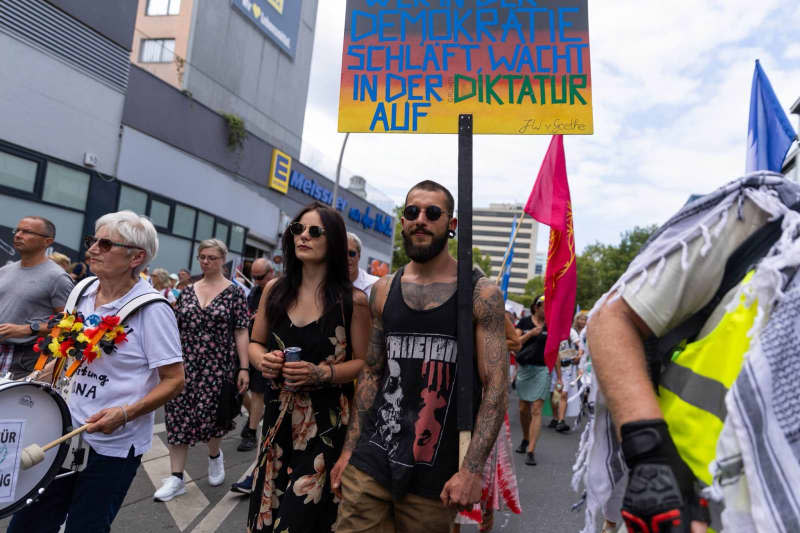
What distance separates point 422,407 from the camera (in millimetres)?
2592

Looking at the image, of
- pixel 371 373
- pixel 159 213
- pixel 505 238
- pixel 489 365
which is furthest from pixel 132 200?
pixel 505 238

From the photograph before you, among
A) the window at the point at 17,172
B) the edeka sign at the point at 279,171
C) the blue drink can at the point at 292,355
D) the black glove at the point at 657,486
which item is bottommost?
the black glove at the point at 657,486

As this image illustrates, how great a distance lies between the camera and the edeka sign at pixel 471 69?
9.80ft

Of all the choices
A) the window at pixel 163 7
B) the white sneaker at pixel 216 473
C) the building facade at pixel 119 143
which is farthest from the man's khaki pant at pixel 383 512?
the window at pixel 163 7

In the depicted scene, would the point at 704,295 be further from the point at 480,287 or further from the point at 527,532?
the point at 527,532

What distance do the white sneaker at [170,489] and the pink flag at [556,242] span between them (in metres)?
3.67

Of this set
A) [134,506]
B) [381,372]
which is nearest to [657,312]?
[381,372]

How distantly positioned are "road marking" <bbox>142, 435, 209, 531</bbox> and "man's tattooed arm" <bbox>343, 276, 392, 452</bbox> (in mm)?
2041

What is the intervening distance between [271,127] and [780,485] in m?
23.0

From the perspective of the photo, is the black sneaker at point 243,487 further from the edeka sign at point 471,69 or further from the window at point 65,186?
the window at point 65,186

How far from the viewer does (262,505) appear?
2846 millimetres

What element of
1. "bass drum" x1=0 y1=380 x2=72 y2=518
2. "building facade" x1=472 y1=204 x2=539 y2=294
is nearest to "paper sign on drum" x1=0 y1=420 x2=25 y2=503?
"bass drum" x1=0 y1=380 x2=72 y2=518

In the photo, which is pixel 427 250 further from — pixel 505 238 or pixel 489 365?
pixel 505 238

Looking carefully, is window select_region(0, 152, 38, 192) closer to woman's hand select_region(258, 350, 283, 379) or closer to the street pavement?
the street pavement
